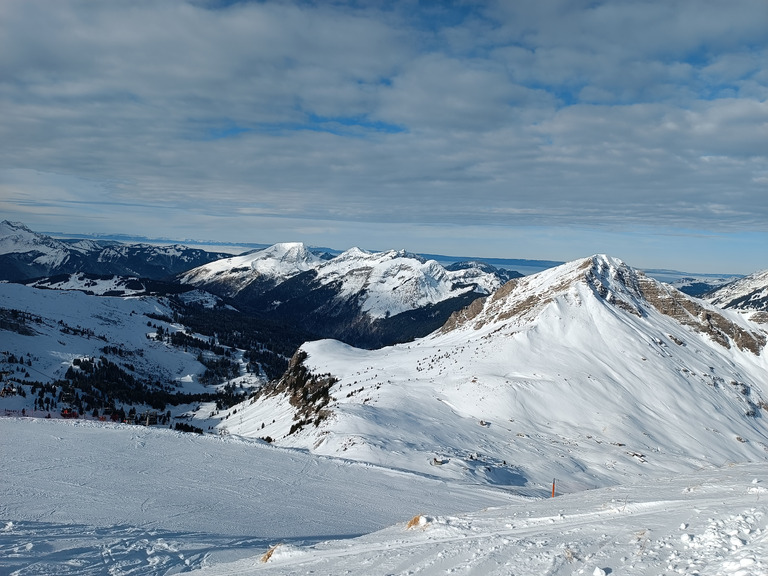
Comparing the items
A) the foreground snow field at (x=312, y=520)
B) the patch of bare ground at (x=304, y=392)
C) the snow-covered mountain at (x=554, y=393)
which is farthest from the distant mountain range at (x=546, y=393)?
the foreground snow field at (x=312, y=520)

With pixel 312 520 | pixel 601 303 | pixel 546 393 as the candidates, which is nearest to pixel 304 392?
pixel 546 393

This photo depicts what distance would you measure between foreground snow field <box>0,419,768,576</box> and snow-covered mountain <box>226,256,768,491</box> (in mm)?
12929

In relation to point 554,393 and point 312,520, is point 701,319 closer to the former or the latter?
point 554,393

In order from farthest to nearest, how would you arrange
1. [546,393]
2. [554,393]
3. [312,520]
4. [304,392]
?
[304,392] → [554,393] → [546,393] → [312,520]

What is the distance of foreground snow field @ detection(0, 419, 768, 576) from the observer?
1039 centimetres

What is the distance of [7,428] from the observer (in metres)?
28.4

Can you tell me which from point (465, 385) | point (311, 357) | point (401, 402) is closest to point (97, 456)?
point (401, 402)

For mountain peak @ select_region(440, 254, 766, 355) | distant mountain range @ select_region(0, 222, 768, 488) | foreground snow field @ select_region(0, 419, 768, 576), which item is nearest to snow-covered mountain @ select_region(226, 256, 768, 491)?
distant mountain range @ select_region(0, 222, 768, 488)

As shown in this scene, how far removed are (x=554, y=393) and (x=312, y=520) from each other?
51620 mm

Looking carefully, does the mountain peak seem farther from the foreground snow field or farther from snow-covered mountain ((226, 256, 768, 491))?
the foreground snow field

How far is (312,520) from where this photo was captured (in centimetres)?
1853

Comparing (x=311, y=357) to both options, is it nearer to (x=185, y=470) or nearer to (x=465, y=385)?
(x=465, y=385)

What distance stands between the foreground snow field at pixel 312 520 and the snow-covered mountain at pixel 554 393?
12.9 metres

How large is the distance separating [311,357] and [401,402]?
46.8 metres
